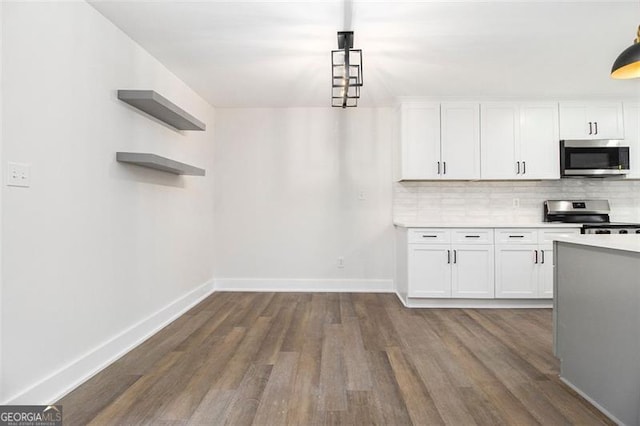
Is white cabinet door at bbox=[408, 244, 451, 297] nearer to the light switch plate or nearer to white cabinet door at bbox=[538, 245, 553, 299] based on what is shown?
white cabinet door at bbox=[538, 245, 553, 299]

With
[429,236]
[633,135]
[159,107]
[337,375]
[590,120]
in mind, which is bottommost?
[337,375]

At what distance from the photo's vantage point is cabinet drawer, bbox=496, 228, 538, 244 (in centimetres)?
379

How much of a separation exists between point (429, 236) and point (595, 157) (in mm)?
2241

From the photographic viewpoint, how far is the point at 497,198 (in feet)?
14.6

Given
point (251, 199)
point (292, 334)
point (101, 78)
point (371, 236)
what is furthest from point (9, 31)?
point (371, 236)

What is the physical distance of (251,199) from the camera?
4.62m

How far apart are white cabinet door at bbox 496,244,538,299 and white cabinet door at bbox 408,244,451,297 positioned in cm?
57

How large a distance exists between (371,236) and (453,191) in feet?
3.99

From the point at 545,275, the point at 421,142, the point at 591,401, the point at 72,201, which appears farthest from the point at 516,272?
the point at 72,201

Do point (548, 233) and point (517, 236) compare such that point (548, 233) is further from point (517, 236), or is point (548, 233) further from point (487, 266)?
point (487, 266)

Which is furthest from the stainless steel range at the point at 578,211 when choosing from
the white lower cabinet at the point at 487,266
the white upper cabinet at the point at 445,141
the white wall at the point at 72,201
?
the white wall at the point at 72,201

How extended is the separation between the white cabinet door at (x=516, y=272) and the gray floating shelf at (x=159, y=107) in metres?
3.51

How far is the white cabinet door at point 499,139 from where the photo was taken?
4.13m

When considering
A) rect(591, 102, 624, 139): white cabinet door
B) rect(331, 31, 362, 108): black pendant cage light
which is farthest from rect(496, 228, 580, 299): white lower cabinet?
rect(331, 31, 362, 108): black pendant cage light
